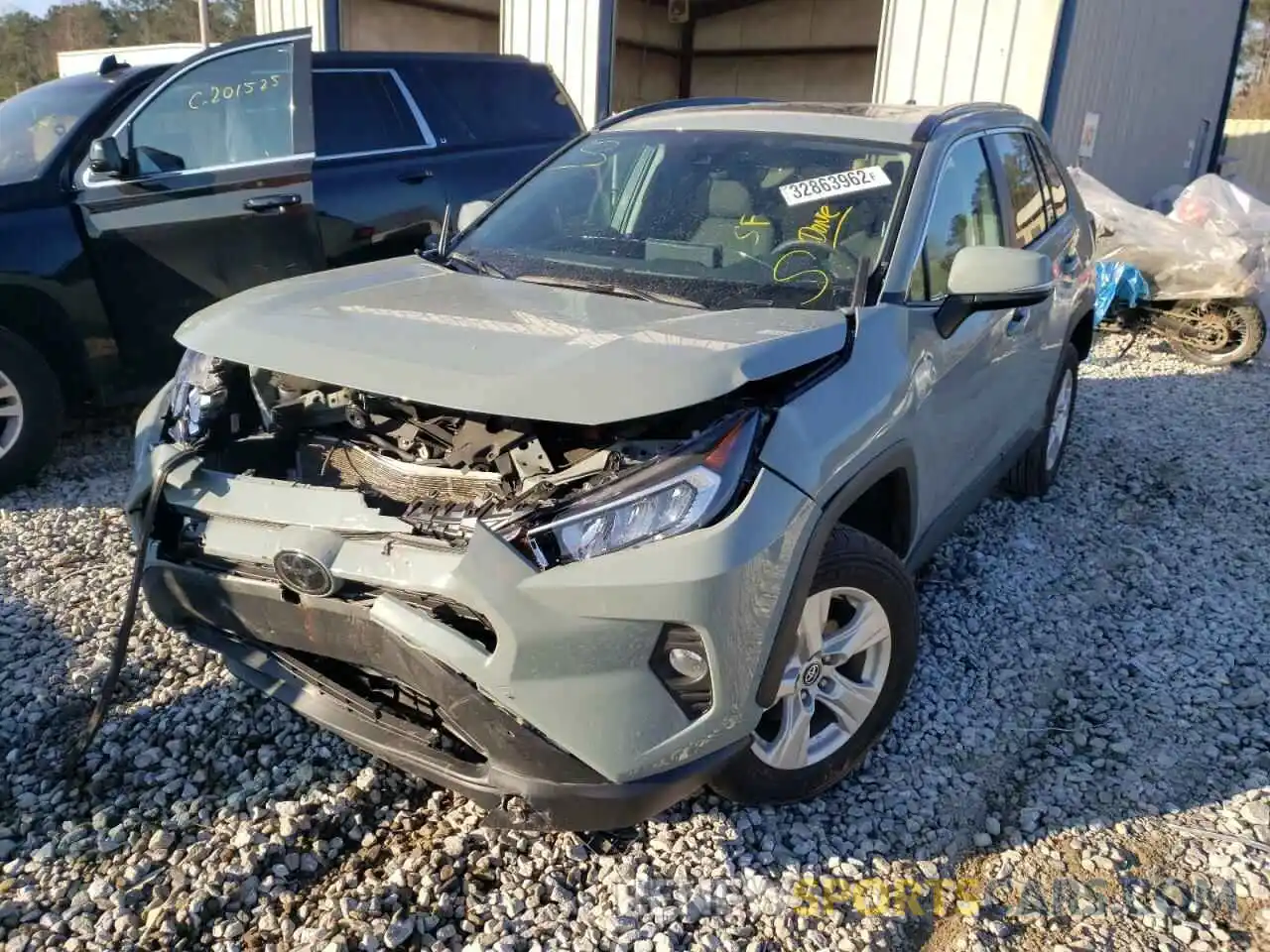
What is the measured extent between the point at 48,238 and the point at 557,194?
249 cm

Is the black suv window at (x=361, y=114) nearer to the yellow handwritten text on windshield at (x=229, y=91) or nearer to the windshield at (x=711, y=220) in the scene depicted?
the yellow handwritten text on windshield at (x=229, y=91)

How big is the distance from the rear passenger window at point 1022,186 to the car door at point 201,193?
3.42 m

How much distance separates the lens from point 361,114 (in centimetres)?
560

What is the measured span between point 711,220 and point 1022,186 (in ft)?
5.45

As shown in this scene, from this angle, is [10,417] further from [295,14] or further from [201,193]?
[295,14]

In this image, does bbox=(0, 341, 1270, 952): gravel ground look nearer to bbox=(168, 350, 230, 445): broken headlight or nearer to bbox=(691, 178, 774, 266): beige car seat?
bbox=(168, 350, 230, 445): broken headlight

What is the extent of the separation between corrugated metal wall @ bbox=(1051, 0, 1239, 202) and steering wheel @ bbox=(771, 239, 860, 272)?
282 inches

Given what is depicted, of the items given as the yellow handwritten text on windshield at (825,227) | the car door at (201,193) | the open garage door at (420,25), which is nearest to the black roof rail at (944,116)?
the yellow handwritten text on windshield at (825,227)

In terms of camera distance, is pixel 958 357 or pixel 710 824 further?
pixel 958 357

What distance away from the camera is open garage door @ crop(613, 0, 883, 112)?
18.4m

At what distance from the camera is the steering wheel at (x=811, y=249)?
2980mm

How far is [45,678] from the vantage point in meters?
3.18

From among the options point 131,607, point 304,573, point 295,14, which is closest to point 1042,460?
point 304,573

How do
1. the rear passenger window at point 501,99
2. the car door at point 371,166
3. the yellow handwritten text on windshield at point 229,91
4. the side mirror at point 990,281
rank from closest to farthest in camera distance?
the side mirror at point 990,281
the yellow handwritten text on windshield at point 229,91
the car door at point 371,166
the rear passenger window at point 501,99
